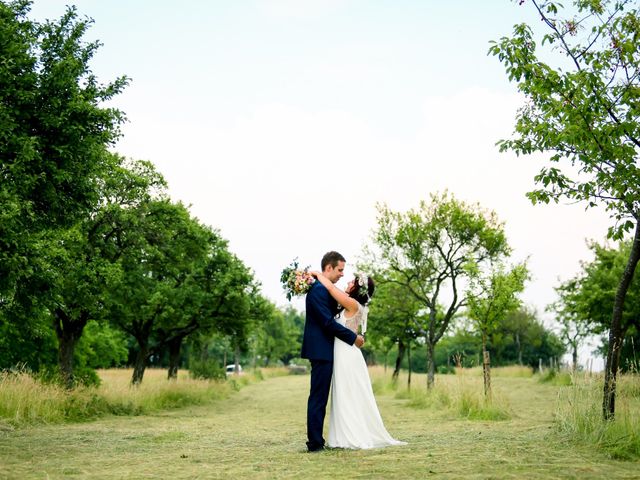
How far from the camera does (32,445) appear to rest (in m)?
10.4

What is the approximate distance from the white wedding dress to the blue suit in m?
0.23

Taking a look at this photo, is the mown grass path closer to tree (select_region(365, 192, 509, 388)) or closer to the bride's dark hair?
the bride's dark hair

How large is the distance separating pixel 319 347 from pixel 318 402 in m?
0.75

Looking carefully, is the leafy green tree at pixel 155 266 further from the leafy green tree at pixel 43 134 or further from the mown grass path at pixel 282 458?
the mown grass path at pixel 282 458

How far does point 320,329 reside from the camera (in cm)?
884

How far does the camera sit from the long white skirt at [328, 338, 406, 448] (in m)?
8.84

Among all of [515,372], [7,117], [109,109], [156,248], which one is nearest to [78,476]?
[7,117]

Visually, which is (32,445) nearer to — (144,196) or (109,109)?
(109,109)

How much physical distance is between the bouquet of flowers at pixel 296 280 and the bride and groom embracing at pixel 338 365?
14 centimetres

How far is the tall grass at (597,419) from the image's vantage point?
7.85m

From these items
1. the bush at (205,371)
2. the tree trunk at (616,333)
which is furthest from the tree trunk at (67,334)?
the tree trunk at (616,333)

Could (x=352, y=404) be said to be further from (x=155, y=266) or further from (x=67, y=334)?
(x=155, y=266)

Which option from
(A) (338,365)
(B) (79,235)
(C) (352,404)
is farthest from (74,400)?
(C) (352,404)

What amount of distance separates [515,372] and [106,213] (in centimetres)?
3907
